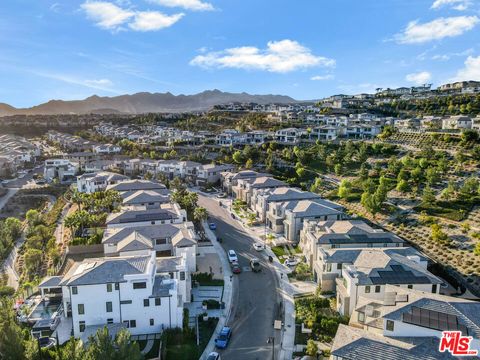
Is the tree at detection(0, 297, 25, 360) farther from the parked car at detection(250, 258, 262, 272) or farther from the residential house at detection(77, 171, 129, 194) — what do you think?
the residential house at detection(77, 171, 129, 194)

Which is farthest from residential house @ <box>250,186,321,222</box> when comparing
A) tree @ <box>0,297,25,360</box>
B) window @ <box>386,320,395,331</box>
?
tree @ <box>0,297,25,360</box>

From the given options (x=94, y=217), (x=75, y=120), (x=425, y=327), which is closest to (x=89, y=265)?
(x=94, y=217)

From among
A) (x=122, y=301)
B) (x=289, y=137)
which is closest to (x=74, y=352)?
(x=122, y=301)

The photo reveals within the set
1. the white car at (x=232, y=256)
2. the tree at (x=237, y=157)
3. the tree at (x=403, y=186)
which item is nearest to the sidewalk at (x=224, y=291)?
the white car at (x=232, y=256)

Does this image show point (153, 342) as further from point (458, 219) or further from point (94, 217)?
point (458, 219)

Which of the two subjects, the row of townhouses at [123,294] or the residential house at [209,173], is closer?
the row of townhouses at [123,294]

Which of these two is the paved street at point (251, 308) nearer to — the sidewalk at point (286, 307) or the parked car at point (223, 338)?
the parked car at point (223, 338)
